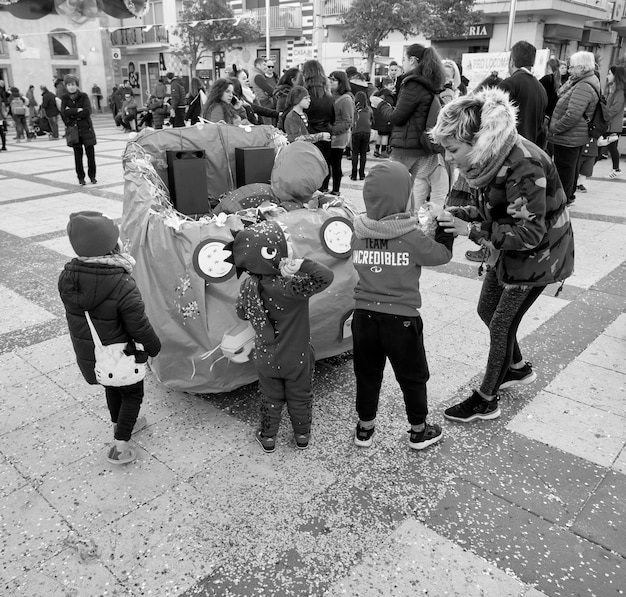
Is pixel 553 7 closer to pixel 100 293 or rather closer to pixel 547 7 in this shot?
pixel 547 7

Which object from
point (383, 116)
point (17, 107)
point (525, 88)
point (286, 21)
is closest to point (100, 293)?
point (525, 88)

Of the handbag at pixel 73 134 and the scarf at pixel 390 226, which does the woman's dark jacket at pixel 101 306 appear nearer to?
the scarf at pixel 390 226

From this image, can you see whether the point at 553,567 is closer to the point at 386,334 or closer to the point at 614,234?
the point at 386,334

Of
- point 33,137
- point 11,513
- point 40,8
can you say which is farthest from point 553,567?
point 40,8

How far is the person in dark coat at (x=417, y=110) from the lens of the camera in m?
5.34

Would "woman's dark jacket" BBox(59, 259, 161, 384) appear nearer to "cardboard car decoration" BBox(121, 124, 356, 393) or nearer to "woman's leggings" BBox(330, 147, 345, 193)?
"cardboard car decoration" BBox(121, 124, 356, 393)

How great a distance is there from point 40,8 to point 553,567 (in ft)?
99.1

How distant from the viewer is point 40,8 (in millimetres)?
25516

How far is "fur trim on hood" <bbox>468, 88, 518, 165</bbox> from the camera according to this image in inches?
90.4

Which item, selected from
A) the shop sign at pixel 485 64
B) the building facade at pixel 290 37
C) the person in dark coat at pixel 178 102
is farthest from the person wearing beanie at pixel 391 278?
the building facade at pixel 290 37

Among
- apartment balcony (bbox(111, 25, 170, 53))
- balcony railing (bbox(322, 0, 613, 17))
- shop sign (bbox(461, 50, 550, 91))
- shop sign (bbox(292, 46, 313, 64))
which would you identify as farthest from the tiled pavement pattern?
apartment balcony (bbox(111, 25, 170, 53))

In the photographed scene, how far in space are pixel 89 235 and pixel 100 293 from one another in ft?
0.76

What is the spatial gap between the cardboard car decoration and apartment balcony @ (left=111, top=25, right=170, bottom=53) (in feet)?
109

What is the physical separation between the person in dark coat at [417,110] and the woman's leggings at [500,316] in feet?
9.11
